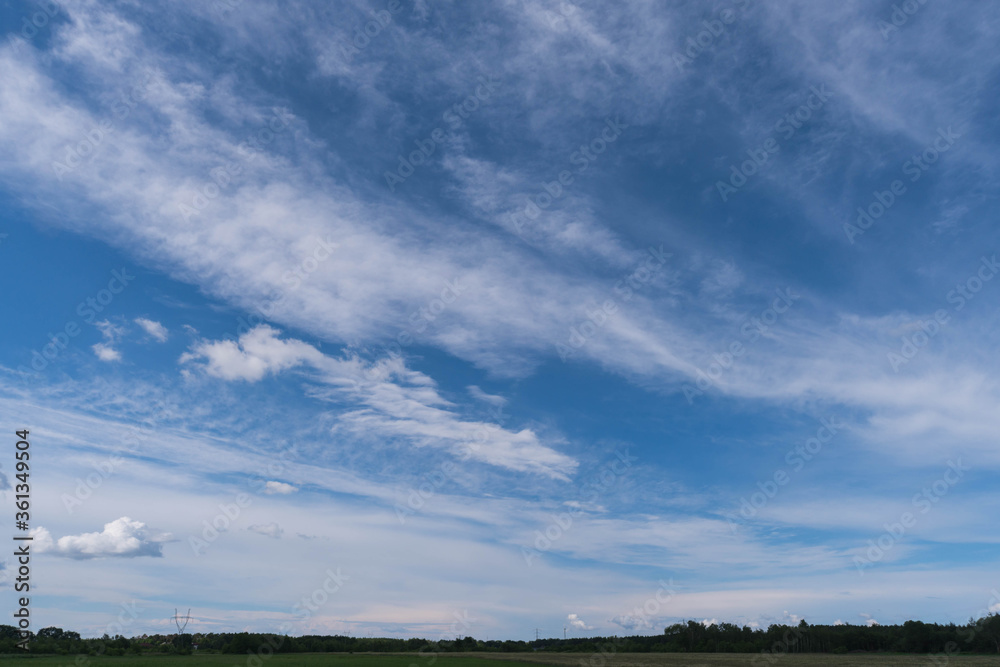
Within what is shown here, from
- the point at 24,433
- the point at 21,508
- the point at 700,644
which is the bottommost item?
the point at 700,644

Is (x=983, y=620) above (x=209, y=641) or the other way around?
above

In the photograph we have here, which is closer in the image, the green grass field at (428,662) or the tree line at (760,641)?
the green grass field at (428,662)

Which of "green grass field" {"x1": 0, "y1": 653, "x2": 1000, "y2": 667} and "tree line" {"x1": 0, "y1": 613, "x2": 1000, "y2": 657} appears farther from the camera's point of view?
"tree line" {"x1": 0, "y1": 613, "x2": 1000, "y2": 657}

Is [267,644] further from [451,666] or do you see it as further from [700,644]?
[700,644]

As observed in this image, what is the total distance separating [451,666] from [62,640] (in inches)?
4040

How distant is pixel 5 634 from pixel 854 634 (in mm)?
214138

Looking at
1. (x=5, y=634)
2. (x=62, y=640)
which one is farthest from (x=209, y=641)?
(x=5, y=634)

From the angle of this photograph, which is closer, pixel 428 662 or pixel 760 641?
pixel 428 662

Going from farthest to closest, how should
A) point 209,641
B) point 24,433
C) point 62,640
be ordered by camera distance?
point 209,641
point 62,640
point 24,433

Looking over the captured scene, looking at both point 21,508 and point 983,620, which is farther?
point 983,620

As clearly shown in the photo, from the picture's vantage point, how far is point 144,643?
145500mm

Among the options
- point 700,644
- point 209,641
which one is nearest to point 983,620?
point 700,644

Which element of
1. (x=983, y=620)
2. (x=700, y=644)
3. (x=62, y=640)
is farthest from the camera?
(x=700, y=644)

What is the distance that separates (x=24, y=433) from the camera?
119 ft
